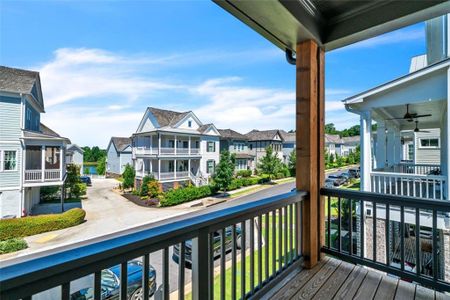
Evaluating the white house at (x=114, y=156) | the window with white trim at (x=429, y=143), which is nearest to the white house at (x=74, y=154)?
the white house at (x=114, y=156)

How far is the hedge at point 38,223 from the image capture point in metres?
1.39

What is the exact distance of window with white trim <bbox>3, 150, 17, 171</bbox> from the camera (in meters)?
1.41

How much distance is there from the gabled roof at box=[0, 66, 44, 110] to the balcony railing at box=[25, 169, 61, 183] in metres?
0.45

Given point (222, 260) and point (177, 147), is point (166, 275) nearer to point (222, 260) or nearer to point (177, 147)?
point (222, 260)

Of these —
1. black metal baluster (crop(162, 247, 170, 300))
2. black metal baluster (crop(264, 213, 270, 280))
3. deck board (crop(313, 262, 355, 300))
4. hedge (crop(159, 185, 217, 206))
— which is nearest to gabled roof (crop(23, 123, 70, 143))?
hedge (crop(159, 185, 217, 206))

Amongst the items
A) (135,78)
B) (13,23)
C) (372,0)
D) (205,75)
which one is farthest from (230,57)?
(13,23)

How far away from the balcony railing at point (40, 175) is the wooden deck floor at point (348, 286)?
6.23 ft

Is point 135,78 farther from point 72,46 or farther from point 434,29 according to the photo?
point 434,29

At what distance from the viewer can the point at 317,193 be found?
2.34 metres

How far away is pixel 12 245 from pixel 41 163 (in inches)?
24.2

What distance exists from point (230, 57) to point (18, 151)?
2.16 m

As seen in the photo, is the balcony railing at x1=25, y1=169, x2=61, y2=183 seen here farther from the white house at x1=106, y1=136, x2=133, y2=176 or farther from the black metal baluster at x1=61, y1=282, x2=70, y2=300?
the black metal baluster at x1=61, y1=282, x2=70, y2=300

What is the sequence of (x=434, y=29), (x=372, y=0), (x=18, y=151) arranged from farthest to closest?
Answer: (x=434, y=29)
(x=372, y=0)
(x=18, y=151)

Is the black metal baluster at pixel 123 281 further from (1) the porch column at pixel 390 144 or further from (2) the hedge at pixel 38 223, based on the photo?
(1) the porch column at pixel 390 144
